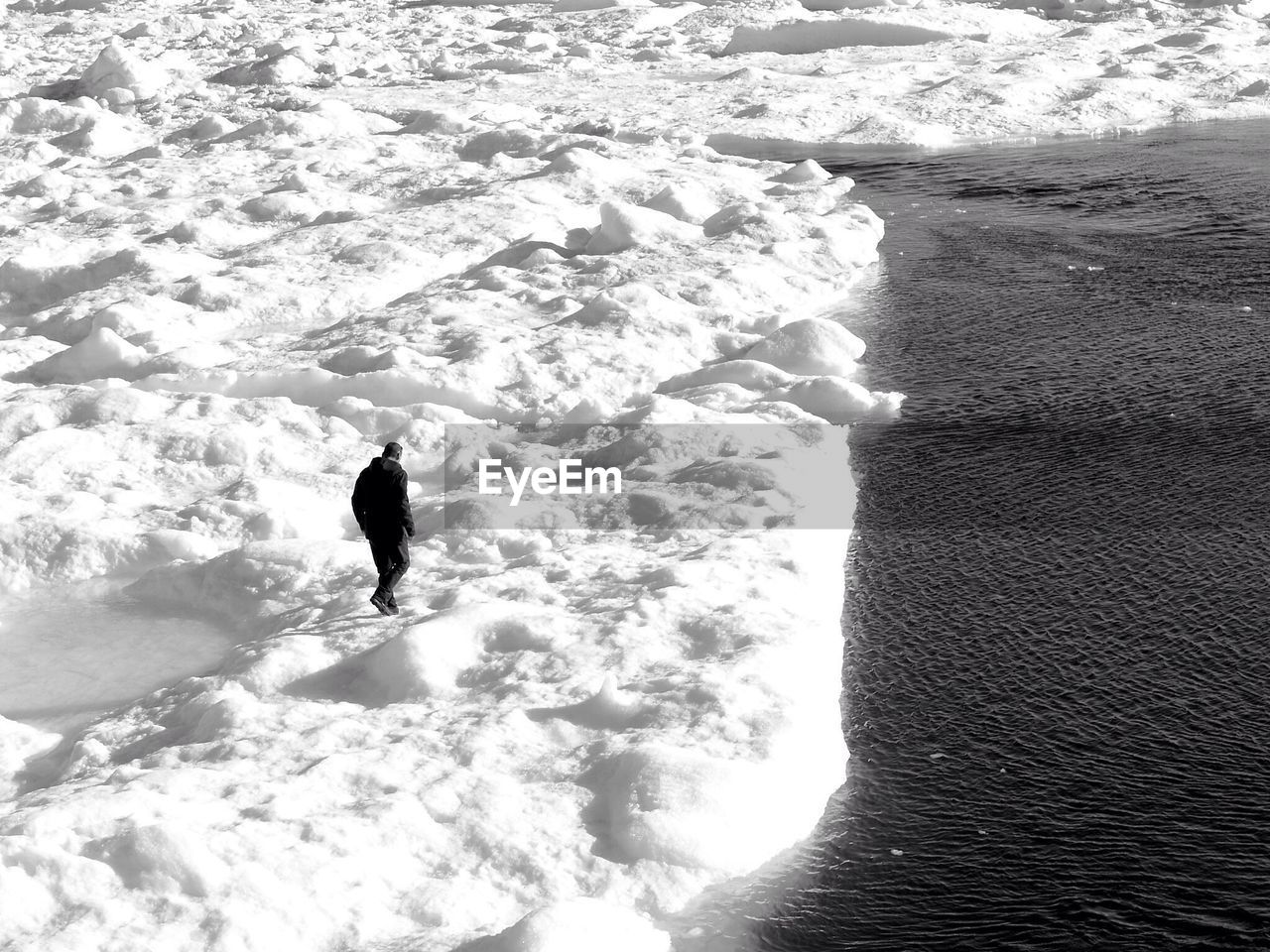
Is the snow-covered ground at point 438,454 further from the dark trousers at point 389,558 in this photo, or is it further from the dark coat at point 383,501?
the dark coat at point 383,501

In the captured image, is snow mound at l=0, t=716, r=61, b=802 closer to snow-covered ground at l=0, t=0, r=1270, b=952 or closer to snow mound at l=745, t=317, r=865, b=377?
snow-covered ground at l=0, t=0, r=1270, b=952

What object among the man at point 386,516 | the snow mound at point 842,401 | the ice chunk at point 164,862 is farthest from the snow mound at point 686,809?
the snow mound at point 842,401

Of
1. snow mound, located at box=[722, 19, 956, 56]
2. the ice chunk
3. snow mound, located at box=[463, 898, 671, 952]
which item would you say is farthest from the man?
snow mound, located at box=[722, 19, 956, 56]

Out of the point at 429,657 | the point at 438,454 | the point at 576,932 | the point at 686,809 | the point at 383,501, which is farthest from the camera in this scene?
the point at 438,454

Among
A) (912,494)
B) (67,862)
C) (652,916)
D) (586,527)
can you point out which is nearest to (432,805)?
(652,916)

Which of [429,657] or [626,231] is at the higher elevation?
[429,657]

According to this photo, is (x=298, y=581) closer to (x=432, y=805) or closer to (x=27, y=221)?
(x=432, y=805)
